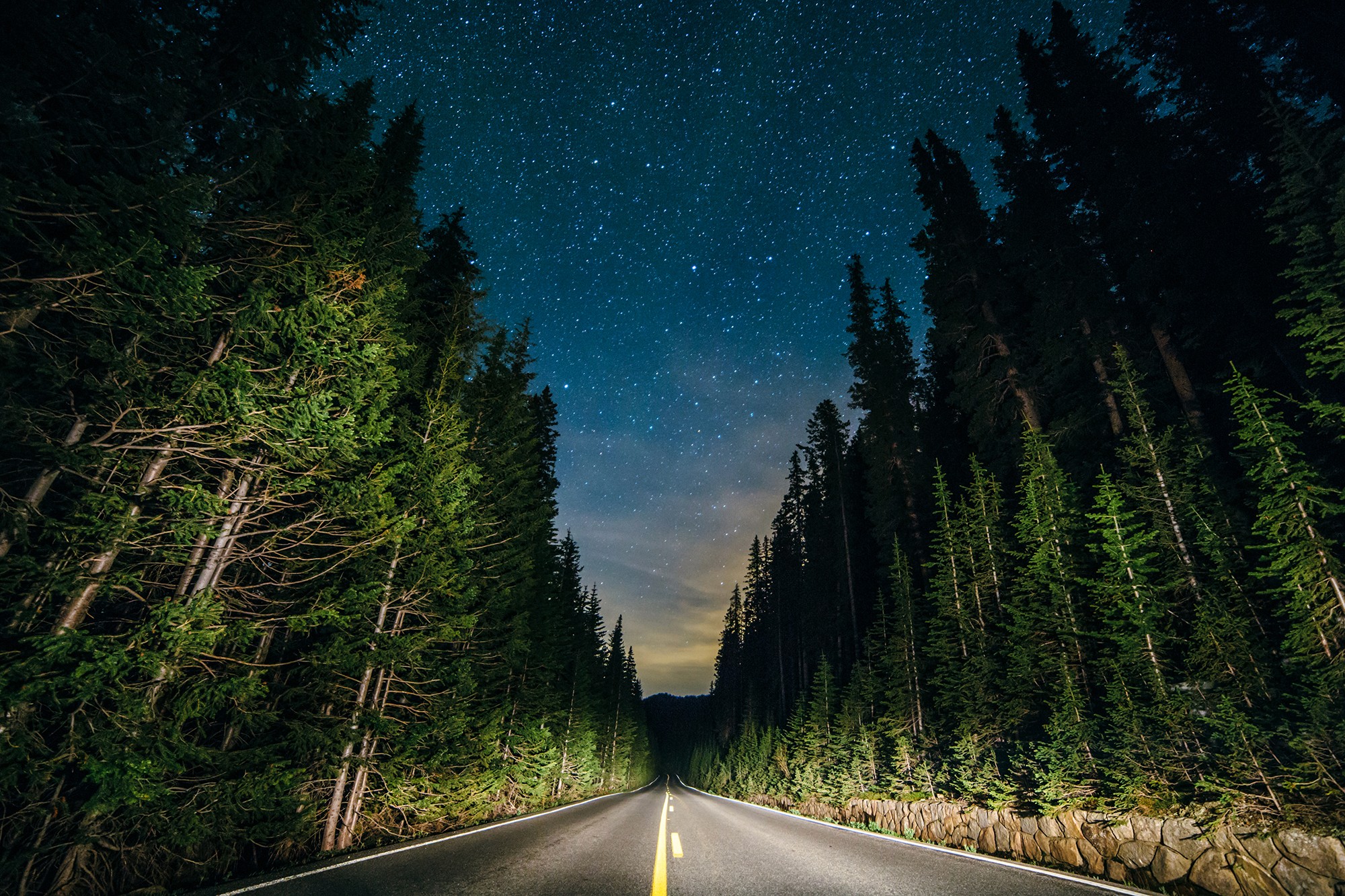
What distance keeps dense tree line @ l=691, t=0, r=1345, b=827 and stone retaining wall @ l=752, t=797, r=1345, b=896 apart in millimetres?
440

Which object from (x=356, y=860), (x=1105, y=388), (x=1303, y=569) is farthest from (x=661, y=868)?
(x=1105, y=388)

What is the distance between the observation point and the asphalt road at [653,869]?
4211mm

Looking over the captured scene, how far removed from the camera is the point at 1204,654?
8102 mm

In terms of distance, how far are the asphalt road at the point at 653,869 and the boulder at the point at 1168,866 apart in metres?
1.64

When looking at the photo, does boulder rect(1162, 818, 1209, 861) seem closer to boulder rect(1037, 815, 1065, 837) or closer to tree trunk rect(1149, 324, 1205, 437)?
boulder rect(1037, 815, 1065, 837)

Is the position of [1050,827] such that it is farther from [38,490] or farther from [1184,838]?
[38,490]

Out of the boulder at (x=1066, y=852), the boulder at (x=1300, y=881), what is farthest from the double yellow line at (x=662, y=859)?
the boulder at (x=1300, y=881)

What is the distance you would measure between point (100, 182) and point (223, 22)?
3544 millimetres

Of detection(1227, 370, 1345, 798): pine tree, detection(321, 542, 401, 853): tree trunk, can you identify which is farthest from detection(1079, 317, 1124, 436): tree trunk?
detection(321, 542, 401, 853): tree trunk

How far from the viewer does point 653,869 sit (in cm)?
546

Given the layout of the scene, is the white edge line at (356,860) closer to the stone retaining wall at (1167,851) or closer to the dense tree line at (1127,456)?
the stone retaining wall at (1167,851)

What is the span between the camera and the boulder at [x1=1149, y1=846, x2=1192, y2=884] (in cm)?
566

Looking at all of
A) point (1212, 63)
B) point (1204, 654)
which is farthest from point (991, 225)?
point (1204, 654)

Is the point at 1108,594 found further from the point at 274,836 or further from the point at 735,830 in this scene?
the point at 274,836
